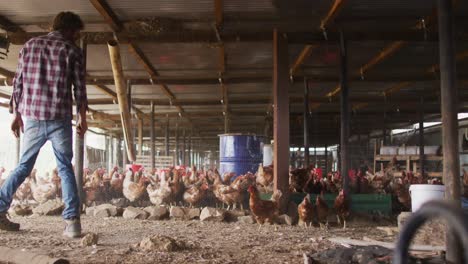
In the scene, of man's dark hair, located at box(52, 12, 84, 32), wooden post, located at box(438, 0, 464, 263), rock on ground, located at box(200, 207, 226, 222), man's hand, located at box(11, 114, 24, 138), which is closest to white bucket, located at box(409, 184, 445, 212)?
wooden post, located at box(438, 0, 464, 263)

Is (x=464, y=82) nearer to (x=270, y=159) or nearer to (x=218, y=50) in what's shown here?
(x=270, y=159)

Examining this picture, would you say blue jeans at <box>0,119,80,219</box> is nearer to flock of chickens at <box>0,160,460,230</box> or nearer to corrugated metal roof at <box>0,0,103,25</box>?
flock of chickens at <box>0,160,460,230</box>

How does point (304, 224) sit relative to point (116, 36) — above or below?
below

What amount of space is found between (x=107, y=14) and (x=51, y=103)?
319cm

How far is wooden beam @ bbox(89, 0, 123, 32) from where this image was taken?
6.70 m

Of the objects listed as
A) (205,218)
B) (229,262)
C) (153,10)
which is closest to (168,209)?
(205,218)

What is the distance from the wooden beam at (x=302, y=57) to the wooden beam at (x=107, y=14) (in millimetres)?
4001

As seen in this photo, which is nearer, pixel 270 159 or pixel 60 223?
pixel 60 223

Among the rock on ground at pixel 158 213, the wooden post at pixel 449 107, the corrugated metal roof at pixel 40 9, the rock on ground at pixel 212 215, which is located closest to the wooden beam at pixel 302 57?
the rock on ground at pixel 212 215

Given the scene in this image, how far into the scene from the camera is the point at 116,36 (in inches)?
294

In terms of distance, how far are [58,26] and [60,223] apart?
3.19 meters

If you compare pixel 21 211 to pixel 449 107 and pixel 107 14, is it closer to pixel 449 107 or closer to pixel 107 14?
pixel 107 14

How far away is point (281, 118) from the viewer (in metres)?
7.41

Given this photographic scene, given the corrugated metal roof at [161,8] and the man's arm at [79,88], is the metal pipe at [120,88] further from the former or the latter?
the man's arm at [79,88]
